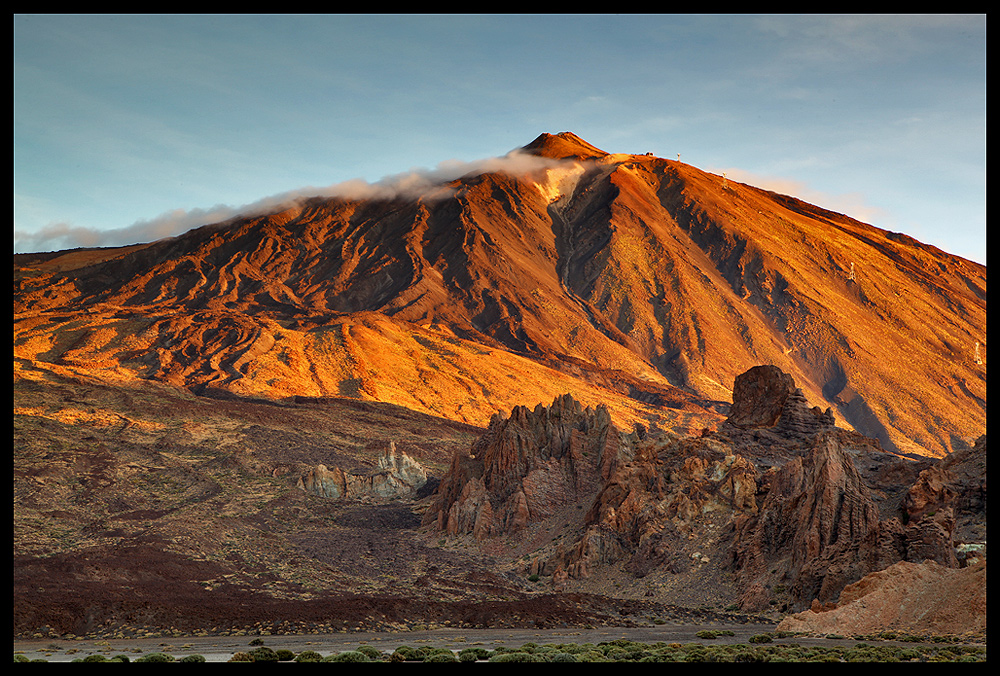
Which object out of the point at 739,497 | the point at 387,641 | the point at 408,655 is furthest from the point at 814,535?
the point at 408,655

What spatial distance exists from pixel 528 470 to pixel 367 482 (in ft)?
106

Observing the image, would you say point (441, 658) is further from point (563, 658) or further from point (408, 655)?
point (563, 658)

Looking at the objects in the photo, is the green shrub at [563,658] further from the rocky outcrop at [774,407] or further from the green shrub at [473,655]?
the rocky outcrop at [774,407]

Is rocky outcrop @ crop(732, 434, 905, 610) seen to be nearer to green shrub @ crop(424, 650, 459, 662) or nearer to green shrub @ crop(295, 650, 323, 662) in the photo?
green shrub @ crop(424, 650, 459, 662)

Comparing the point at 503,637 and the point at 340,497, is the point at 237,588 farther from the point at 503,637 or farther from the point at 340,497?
the point at 340,497

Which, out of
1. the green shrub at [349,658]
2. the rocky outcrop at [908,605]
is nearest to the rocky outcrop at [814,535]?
the rocky outcrop at [908,605]

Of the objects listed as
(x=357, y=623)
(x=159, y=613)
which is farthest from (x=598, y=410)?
(x=159, y=613)

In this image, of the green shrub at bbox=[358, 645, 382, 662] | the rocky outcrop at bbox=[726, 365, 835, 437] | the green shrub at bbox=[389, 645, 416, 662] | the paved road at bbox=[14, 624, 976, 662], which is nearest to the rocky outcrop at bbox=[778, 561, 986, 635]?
the paved road at bbox=[14, 624, 976, 662]

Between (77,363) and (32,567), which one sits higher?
(77,363)

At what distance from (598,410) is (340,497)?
37.5 m

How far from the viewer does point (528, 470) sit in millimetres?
87875

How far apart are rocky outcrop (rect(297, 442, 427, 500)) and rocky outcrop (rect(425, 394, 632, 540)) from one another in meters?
16.7

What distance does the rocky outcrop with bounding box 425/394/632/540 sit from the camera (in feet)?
275
